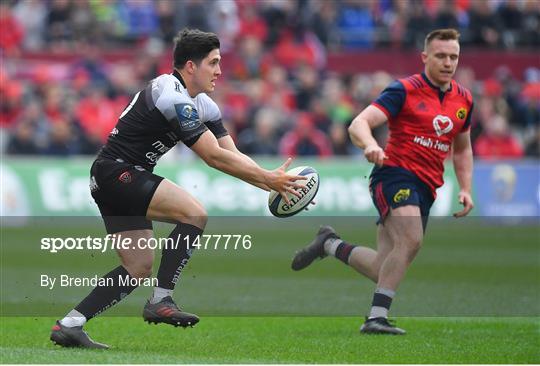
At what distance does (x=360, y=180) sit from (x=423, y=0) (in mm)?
8329

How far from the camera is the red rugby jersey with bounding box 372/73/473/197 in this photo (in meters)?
9.98

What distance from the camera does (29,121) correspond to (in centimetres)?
2148

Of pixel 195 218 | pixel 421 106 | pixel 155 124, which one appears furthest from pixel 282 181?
pixel 421 106

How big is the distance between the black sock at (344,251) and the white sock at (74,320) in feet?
9.20

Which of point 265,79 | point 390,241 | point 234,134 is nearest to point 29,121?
point 234,134

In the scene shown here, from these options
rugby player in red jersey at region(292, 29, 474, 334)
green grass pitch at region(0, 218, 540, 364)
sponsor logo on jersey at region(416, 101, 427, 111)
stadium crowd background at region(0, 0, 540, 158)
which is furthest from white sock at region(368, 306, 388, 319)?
stadium crowd background at region(0, 0, 540, 158)

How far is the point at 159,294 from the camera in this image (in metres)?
8.48

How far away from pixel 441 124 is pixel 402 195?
0.73 meters

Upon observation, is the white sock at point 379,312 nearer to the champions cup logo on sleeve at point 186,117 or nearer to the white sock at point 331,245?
the white sock at point 331,245

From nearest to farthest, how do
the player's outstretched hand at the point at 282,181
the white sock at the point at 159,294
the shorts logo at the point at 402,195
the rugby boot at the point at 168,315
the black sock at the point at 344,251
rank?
the player's outstretched hand at the point at 282,181 → the rugby boot at the point at 168,315 → the white sock at the point at 159,294 → the shorts logo at the point at 402,195 → the black sock at the point at 344,251

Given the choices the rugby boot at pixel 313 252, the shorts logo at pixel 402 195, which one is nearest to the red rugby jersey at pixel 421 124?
the shorts logo at pixel 402 195

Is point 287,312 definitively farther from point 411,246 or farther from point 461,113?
point 461,113

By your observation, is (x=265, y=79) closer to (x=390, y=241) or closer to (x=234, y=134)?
(x=234, y=134)

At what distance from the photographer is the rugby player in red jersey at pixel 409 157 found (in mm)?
9820
